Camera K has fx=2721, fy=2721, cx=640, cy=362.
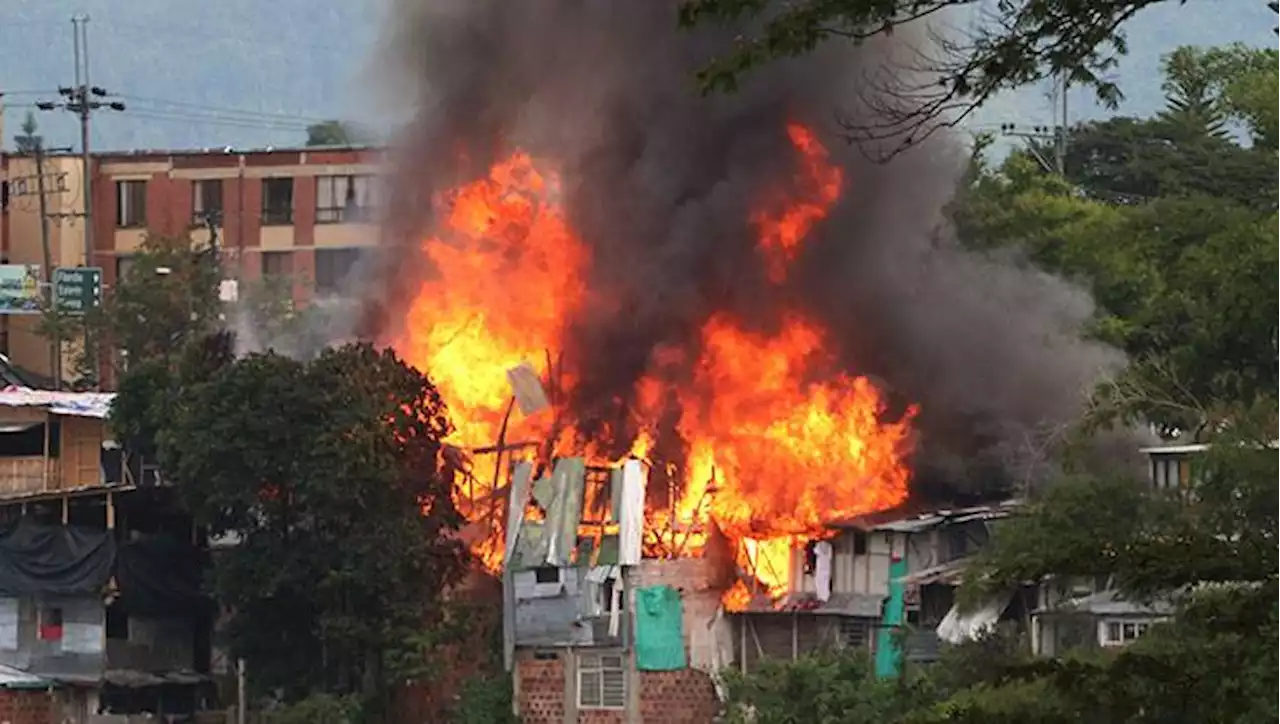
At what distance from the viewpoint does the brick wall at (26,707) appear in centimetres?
5553

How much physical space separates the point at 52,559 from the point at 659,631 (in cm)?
1328

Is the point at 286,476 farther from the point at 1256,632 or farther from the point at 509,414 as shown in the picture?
the point at 1256,632

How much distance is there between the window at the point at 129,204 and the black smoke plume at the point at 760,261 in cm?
3620

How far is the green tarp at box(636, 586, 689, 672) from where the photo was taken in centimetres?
5006

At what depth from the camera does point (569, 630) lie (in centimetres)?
5050

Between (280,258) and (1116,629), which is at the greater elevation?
(280,258)

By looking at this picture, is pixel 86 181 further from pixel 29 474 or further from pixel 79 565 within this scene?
pixel 79 565

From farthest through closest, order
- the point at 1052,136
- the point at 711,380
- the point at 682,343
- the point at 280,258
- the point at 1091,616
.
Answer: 1. the point at 280,258
2. the point at 1052,136
3. the point at 682,343
4. the point at 711,380
5. the point at 1091,616

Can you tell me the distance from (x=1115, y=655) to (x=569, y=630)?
33538 mm

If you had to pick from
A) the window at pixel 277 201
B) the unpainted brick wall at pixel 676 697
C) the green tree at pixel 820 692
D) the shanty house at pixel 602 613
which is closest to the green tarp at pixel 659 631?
the shanty house at pixel 602 613

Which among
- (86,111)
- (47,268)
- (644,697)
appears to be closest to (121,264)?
(47,268)

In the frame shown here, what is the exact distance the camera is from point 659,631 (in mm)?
50219

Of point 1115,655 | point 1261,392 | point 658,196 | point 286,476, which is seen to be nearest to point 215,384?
point 286,476

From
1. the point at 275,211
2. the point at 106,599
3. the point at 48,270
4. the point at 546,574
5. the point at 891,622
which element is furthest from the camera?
the point at 275,211
